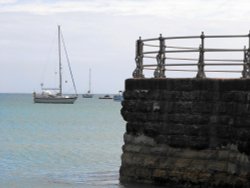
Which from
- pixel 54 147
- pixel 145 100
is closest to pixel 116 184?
pixel 145 100

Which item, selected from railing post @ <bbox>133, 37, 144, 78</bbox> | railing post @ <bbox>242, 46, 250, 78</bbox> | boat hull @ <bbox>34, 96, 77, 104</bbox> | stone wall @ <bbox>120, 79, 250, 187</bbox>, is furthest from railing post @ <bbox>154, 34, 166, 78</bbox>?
boat hull @ <bbox>34, 96, 77, 104</bbox>

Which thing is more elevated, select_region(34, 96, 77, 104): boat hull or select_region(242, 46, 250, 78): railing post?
select_region(242, 46, 250, 78): railing post

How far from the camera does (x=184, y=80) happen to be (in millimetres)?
17094

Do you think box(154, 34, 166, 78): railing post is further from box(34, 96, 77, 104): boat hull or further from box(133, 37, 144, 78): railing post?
box(34, 96, 77, 104): boat hull

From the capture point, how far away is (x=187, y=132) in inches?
671

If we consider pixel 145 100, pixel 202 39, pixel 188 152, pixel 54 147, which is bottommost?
pixel 54 147

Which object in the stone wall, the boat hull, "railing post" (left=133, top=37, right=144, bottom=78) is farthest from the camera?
the boat hull

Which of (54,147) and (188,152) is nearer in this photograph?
(188,152)

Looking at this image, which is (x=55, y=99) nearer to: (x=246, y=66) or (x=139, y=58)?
(x=139, y=58)

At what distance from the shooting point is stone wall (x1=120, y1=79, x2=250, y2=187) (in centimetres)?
1606

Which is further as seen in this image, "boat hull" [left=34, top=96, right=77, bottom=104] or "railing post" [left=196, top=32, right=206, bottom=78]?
"boat hull" [left=34, top=96, right=77, bottom=104]

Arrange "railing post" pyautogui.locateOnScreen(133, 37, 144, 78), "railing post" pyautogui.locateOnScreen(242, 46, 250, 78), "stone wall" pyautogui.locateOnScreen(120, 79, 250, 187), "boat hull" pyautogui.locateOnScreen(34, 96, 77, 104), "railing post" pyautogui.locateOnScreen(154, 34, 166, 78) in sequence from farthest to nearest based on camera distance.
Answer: "boat hull" pyautogui.locateOnScreen(34, 96, 77, 104)
"railing post" pyautogui.locateOnScreen(133, 37, 144, 78)
"railing post" pyautogui.locateOnScreen(154, 34, 166, 78)
"railing post" pyautogui.locateOnScreen(242, 46, 250, 78)
"stone wall" pyautogui.locateOnScreen(120, 79, 250, 187)

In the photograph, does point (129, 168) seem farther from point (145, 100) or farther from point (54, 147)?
point (54, 147)

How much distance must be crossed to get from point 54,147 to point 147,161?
20214 millimetres
